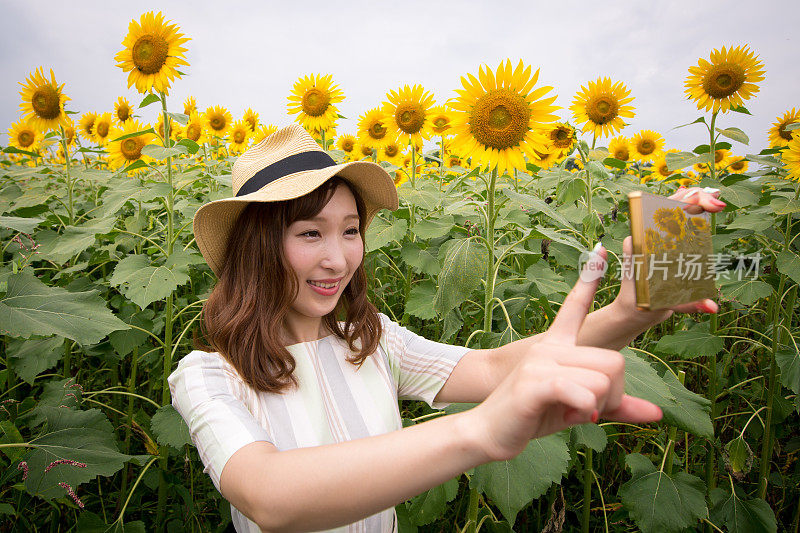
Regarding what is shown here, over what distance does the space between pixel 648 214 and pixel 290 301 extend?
89cm

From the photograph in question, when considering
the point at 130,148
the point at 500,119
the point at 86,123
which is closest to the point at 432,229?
the point at 500,119

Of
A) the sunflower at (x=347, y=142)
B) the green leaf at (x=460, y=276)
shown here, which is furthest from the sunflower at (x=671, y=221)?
the sunflower at (x=347, y=142)

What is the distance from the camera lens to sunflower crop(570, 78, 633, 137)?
3.36 meters

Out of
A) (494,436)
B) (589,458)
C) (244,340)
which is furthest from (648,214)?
(589,458)

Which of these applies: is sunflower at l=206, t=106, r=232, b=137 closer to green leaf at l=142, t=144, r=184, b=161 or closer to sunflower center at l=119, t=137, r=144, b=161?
sunflower center at l=119, t=137, r=144, b=161

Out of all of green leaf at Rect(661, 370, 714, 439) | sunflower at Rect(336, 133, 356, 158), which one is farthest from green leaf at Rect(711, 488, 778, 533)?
sunflower at Rect(336, 133, 356, 158)

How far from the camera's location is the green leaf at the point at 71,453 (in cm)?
147

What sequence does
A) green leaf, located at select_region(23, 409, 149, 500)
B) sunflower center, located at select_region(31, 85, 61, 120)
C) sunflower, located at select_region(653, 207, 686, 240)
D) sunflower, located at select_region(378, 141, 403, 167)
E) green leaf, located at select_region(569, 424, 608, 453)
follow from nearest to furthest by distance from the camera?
sunflower, located at select_region(653, 207, 686, 240) → green leaf, located at select_region(23, 409, 149, 500) → green leaf, located at select_region(569, 424, 608, 453) → sunflower center, located at select_region(31, 85, 61, 120) → sunflower, located at select_region(378, 141, 403, 167)

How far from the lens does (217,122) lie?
5102mm

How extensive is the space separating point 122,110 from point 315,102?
2.05m

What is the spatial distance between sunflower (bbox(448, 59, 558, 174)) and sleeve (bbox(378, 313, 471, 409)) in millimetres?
869

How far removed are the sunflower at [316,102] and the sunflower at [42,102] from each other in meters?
Result: 1.60

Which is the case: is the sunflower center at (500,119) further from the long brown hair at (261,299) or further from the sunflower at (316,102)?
the sunflower at (316,102)

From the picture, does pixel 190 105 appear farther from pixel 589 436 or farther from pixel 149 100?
pixel 589 436
